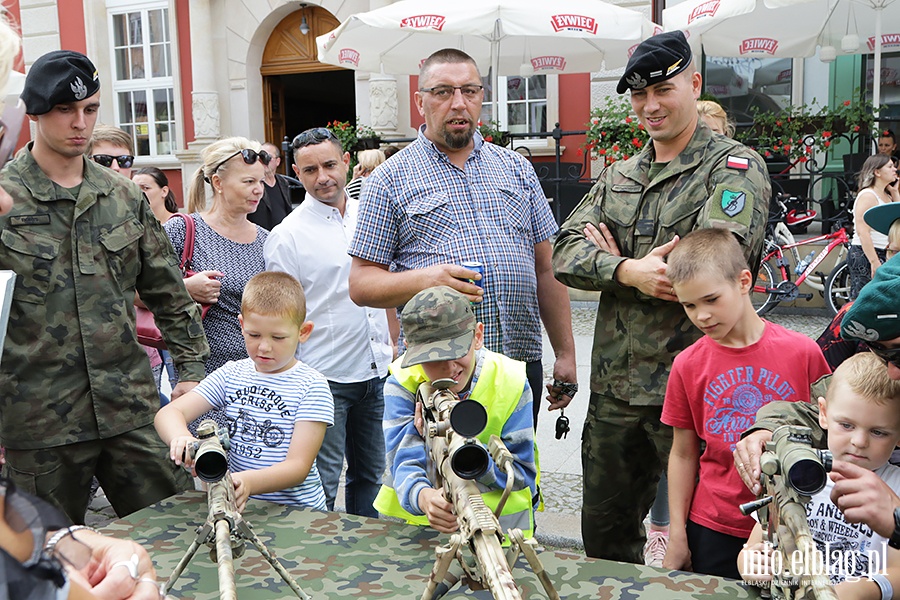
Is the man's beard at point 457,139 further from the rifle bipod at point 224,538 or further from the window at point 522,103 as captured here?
the window at point 522,103

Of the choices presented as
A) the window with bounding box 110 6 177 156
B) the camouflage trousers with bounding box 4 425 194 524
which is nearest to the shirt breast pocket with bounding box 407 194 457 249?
the camouflage trousers with bounding box 4 425 194 524

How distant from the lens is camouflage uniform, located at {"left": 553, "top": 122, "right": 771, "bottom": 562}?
273 centimetres

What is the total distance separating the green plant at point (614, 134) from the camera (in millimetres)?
9688

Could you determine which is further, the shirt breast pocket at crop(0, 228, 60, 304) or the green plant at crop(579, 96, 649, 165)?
the green plant at crop(579, 96, 649, 165)

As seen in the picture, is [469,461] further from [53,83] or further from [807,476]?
[53,83]

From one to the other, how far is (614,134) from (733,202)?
7.60 meters

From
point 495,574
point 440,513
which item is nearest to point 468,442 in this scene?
point 495,574

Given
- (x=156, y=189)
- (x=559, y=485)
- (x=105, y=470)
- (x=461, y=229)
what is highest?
(x=156, y=189)

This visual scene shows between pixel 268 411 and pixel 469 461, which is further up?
pixel 469 461

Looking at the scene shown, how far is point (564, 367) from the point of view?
10.6 ft

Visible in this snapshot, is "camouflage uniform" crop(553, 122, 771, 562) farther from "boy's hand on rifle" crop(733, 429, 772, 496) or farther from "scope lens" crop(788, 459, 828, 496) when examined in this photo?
"scope lens" crop(788, 459, 828, 496)

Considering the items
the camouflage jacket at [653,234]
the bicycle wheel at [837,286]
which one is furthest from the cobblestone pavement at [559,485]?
the bicycle wheel at [837,286]

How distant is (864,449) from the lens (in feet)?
6.05

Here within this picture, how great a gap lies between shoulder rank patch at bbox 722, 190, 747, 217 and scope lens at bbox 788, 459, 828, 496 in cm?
149
